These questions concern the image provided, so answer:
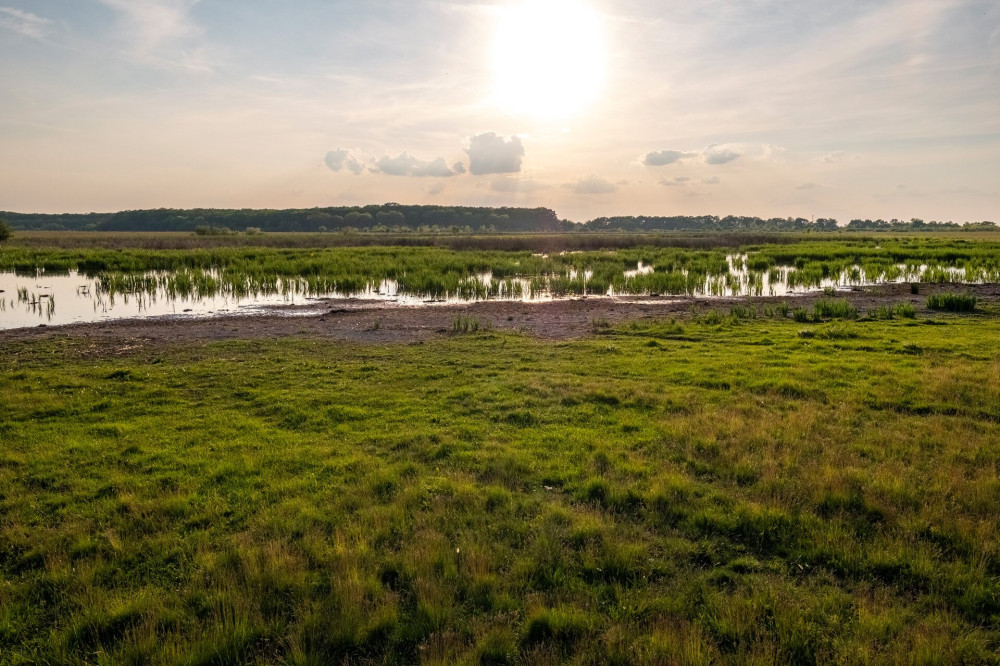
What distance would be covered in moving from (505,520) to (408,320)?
18147mm

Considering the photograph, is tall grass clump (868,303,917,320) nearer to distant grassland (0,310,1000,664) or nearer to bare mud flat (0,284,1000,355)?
bare mud flat (0,284,1000,355)

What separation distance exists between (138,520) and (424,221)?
597ft

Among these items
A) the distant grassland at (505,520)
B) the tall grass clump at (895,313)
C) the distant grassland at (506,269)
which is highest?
the distant grassland at (506,269)

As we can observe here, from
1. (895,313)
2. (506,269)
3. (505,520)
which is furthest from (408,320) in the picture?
(506,269)

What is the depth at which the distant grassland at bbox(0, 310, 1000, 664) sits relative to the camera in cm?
499

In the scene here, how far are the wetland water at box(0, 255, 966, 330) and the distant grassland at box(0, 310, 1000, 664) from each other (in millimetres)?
15242

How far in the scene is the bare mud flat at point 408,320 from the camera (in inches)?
802

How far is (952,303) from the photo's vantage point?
25016 millimetres

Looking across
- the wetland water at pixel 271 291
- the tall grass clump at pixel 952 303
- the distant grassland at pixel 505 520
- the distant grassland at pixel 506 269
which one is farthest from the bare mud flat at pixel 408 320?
the distant grassland at pixel 505 520

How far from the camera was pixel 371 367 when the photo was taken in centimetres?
1542

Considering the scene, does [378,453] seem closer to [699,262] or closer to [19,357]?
[19,357]

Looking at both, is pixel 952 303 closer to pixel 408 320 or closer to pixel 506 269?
pixel 408 320

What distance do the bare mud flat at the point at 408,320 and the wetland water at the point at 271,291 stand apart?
7.03ft

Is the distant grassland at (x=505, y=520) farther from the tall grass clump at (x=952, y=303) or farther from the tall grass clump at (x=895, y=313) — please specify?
the tall grass clump at (x=952, y=303)
